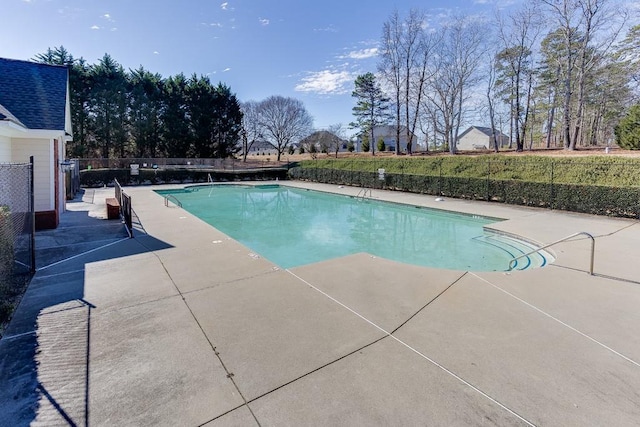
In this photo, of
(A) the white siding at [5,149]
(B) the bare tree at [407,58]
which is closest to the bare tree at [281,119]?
(B) the bare tree at [407,58]

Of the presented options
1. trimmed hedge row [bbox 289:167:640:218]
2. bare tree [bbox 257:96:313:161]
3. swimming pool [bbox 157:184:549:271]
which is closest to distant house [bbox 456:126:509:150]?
bare tree [bbox 257:96:313:161]

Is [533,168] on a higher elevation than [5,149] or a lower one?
higher

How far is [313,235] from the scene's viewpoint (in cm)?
959

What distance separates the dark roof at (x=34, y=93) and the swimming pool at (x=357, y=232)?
5237mm

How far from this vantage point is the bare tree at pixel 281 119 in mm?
41656

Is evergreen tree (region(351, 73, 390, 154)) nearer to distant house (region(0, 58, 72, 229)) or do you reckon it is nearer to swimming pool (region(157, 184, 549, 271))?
swimming pool (region(157, 184, 549, 271))

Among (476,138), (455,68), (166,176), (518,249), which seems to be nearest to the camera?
(518,249)

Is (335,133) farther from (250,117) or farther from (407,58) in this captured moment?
(407,58)

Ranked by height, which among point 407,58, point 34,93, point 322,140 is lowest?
point 34,93

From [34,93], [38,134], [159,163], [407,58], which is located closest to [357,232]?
[38,134]

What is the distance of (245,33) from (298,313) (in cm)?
1721

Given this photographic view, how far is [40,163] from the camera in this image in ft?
26.1

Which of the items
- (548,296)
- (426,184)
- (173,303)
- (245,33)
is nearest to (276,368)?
(173,303)

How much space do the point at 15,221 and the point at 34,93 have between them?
17.1 ft
